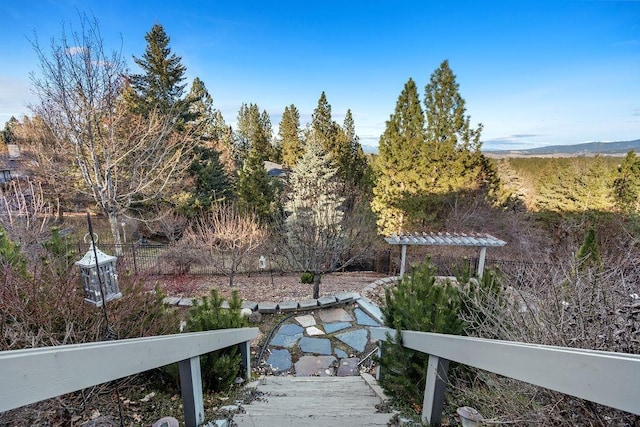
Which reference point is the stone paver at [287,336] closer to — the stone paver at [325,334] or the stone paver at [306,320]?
the stone paver at [325,334]

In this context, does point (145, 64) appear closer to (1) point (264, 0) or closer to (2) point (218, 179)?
(2) point (218, 179)

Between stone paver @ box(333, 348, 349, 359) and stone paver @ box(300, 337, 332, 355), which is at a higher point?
stone paver @ box(300, 337, 332, 355)

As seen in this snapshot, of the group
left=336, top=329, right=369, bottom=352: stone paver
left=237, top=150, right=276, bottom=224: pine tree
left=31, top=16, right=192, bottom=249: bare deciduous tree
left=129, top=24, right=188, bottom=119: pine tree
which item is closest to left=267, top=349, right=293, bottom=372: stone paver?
left=336, top=329, right=369, bottom=352: stone paver

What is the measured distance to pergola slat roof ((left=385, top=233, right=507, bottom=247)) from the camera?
24.0 ft

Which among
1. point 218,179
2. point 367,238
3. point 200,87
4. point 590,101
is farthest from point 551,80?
point 200,87

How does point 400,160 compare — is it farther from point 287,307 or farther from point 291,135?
point 291,135

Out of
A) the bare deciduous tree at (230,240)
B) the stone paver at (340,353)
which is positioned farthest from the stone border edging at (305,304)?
the bare deciduous tree at (230,240)

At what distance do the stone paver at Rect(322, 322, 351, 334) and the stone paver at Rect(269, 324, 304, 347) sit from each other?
0.46 metres

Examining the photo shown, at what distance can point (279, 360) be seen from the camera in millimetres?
4680

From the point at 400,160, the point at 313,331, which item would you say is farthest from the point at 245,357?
the point at 400,160

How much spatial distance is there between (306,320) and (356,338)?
105cm

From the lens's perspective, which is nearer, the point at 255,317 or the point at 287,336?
the point at 287,336

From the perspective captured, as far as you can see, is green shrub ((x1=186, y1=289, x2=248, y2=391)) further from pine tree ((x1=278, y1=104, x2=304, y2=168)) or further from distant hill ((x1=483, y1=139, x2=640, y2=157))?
distant hill ((x1=483, y1=139, x2=640, y2=157))

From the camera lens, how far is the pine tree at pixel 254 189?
56.5ft
